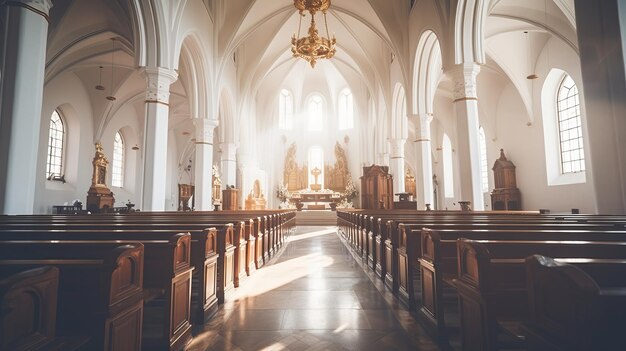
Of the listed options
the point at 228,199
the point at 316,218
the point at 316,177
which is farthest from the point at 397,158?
the point at 316,177

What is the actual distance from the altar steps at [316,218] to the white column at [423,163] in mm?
6110

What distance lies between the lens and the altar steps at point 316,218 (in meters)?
17.6

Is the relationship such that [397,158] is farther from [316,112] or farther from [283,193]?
[316,112]

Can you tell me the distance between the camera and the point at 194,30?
10938mm

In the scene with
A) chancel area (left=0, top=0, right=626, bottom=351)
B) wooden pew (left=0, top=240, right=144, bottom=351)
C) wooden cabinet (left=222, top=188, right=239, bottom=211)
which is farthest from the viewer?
wooden cabinet (left=222, top=188, right=239, bottom=211)

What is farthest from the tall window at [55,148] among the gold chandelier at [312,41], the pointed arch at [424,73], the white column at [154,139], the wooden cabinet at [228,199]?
the pointed arch at [424,73]

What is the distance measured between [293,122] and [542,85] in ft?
55.3

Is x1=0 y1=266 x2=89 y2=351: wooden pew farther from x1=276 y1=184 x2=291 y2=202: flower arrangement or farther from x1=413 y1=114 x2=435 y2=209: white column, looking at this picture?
x1=276 y1=184 x2=291 y2=202: flower arrangement

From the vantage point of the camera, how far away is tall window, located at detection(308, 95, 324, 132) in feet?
86.8

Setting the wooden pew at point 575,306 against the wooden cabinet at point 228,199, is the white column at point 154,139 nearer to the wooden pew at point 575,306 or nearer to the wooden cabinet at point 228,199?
the wooden cabinet at point 228,199

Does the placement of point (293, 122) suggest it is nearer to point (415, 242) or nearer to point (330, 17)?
point (330, 17)

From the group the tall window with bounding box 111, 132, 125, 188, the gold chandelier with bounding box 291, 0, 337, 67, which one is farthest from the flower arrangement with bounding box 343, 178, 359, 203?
the tall window with bounding box 111, 132, 125, 188

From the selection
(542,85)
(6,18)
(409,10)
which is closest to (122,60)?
(6,18)

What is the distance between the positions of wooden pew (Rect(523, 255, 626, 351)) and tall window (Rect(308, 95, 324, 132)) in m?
25.3
